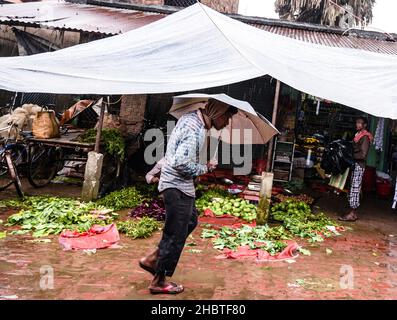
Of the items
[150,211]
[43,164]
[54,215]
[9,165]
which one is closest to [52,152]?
[43,164]

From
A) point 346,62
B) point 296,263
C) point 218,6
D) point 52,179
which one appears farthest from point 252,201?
point 218,6

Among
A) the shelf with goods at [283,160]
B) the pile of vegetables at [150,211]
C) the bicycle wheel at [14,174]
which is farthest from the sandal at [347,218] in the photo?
the bicycle wheel at [14,174]

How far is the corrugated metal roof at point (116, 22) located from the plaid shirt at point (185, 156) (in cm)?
516

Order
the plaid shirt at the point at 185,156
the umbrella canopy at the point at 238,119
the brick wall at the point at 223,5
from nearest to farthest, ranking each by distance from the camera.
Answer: the plaid shirt at the point at 185,156
the umbrella canopy at the point at 238,119
the brick wall at the point at 223,5

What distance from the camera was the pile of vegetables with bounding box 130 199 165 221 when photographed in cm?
632

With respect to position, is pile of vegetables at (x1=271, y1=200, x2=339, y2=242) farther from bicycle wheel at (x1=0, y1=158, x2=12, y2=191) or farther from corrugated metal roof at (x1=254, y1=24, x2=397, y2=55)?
bicycle wheel at (x1=0, y1=158, x2=12, y2=191)

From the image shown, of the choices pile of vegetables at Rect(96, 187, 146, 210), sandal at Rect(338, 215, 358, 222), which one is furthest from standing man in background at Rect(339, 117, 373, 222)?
pile of vegetables at Rect(96, 187, 146, 210)

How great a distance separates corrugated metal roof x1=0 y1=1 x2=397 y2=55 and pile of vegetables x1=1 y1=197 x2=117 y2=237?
3.56 meters

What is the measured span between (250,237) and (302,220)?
1.56 m

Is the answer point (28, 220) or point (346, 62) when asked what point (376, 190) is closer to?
point (346, 62)

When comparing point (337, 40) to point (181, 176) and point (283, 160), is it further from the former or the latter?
point (181, 176)

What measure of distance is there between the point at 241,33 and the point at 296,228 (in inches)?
122

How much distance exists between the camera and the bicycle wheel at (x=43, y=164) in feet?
25.8

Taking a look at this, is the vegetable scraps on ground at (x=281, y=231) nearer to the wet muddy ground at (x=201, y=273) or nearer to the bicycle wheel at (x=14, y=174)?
the wet muddy ground at (x=201, y=273)
